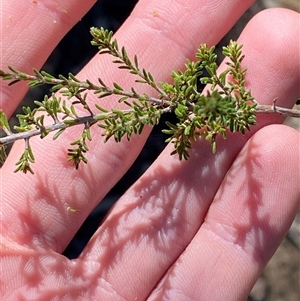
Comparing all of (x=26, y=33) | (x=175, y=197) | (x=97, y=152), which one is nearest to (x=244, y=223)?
(x=175, y=197)

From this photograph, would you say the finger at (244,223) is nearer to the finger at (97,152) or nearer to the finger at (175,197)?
the finger at (175,197)

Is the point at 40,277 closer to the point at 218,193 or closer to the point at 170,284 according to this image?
the point at 170,284

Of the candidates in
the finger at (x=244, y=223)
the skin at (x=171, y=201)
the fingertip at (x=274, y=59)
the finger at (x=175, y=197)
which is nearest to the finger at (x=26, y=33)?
the skin at (x=171, y=201)

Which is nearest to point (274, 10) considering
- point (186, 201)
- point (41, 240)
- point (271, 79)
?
point (271, 79)

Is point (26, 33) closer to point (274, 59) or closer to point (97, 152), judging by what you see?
point (97, 152)

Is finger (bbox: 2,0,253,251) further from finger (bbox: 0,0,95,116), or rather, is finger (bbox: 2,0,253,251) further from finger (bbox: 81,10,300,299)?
finger (bbox: 0,0,95,116)

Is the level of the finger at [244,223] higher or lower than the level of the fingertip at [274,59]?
lower
